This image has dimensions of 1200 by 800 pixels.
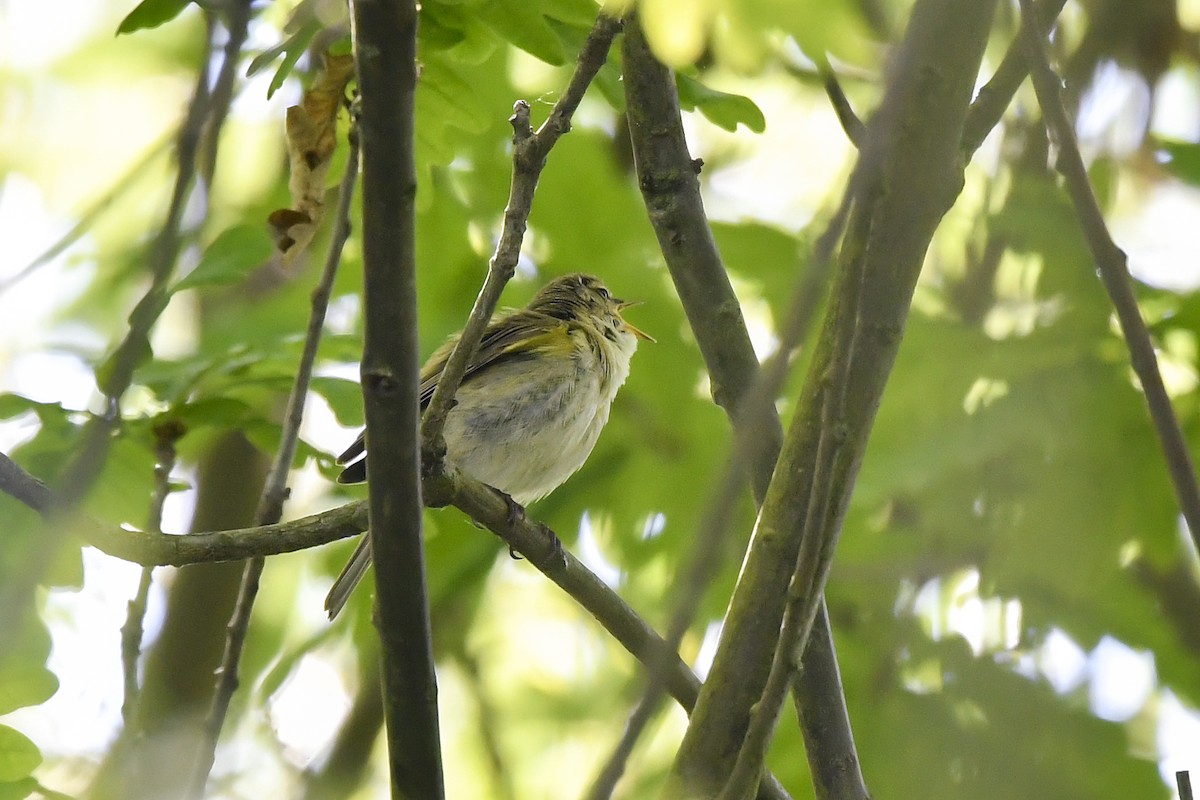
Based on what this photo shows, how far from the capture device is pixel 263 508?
339 cm

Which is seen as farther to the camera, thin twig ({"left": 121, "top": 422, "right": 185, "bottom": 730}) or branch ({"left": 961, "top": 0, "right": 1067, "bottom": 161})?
thin twig ({"left": 121, "top": 422, "right": 185, "bottom": 730})

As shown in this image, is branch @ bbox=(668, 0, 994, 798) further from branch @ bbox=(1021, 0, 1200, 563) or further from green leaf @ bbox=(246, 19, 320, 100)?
green leaf @ bbox=(246, 19, 320, 100)

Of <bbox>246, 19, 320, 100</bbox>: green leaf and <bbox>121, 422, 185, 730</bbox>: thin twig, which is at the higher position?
<bbox>246, 19, 320, 100</bbox>: green leaf

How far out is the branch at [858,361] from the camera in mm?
2453

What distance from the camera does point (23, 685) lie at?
2914 millimetres

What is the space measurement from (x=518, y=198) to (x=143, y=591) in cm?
165

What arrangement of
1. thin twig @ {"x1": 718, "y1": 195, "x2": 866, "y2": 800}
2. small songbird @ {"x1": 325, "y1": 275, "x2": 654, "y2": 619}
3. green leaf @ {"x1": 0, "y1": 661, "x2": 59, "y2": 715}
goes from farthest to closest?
small songbird @ {"x1": 325, "y1": 275, "x2": 654, "y2": 619} < green leaf @ {"x1": 0, "y1": 661, "x2": 59, "y2": 715} < thin twig @ {"x1": 718, "y1": 195, "x2": 866, "y2": 800}

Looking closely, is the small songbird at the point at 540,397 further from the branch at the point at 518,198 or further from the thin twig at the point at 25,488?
the thin twig at the point at 25,488

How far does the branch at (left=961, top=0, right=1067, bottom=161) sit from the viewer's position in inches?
121

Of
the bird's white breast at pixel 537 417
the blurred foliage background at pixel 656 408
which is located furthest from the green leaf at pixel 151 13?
the bird's white breast at pixel 537 417

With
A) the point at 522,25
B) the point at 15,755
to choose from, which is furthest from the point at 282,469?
the point at 522,25

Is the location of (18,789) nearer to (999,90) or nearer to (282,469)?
(282,469)

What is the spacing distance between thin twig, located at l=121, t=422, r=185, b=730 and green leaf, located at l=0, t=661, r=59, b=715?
46cm

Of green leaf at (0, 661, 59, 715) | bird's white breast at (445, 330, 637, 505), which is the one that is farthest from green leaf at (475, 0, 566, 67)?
bird's white breast at (445, 330, 637, 505)
